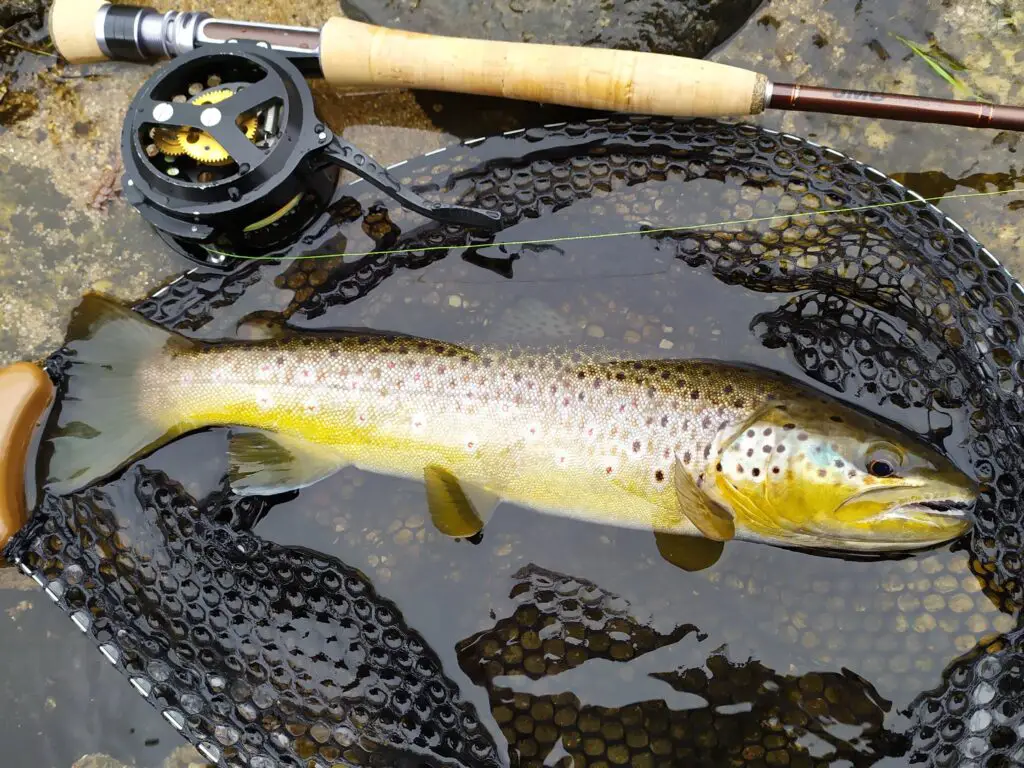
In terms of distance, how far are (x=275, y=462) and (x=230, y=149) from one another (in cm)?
86

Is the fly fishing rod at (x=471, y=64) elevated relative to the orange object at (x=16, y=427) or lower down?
elevated

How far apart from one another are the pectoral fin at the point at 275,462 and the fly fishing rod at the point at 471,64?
1.06 meters

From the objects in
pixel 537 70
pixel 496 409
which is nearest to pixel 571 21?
pixel 537 70

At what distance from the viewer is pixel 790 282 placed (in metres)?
2.41

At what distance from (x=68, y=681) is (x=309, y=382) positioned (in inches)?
50.1

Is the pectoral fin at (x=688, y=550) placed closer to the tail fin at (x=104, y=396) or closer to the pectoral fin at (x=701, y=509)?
the pectoral fin at (x=701, y=509)

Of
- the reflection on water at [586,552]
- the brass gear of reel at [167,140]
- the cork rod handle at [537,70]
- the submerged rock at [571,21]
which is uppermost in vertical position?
the submerged rock at [571,21]

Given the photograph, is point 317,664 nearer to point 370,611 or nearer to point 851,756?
point 370,611

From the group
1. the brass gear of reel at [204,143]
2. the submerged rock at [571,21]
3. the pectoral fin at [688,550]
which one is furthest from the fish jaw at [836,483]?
the brass gear of reel at [204,143]

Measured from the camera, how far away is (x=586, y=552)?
2461mm

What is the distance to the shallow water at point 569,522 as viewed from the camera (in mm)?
2355

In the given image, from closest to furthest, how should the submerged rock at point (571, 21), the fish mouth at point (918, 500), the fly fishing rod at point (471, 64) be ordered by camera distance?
the fish mouth at point (918, 500)
the fly fishing rod at point (471, 64)
the submerged rock at point (571, 21)

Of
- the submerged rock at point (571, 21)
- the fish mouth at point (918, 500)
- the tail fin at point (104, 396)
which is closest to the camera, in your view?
the fish mouth at point (918, 500)

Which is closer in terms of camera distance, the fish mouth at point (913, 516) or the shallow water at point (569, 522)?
the fish mouth at point (913, 516)
